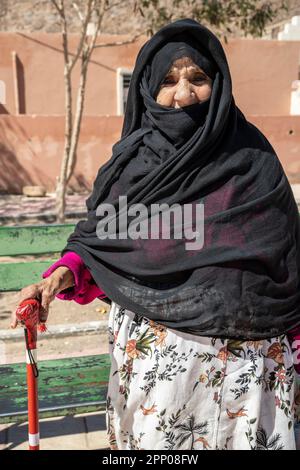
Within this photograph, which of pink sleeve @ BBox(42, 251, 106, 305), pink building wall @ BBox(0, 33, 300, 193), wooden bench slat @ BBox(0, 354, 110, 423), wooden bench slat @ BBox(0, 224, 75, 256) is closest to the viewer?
pink sleeve @ BBox(42, 251, 106, 305)

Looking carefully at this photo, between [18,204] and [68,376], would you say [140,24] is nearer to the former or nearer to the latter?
[18,204]

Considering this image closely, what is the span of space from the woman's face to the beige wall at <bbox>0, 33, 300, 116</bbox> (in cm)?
1038

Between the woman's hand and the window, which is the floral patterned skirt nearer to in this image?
the woman's hand

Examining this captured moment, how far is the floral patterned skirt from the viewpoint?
4.50ft

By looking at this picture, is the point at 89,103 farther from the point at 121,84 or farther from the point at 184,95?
the point at 184,95

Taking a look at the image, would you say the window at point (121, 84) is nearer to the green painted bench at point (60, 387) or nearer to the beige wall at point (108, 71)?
the beige wall at point (108, 71)

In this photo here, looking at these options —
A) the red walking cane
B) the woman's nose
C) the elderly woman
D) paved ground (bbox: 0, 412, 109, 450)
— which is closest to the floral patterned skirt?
the elderly woman

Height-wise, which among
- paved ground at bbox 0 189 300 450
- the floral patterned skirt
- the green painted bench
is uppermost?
the floral patterned skirt

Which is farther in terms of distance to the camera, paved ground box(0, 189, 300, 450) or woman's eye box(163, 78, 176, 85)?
paved ground box(0, 189, 300, 450)

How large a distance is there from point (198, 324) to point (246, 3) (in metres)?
7.43

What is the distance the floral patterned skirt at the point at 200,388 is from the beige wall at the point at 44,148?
938 cm

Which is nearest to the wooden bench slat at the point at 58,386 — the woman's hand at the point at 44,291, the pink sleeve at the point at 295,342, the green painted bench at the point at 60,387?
the green painted bench at the point at 60,387

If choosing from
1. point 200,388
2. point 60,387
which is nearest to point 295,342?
point 200,388

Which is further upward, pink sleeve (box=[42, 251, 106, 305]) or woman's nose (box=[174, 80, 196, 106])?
woman's nose (box=[174, 80, 196, 106])
